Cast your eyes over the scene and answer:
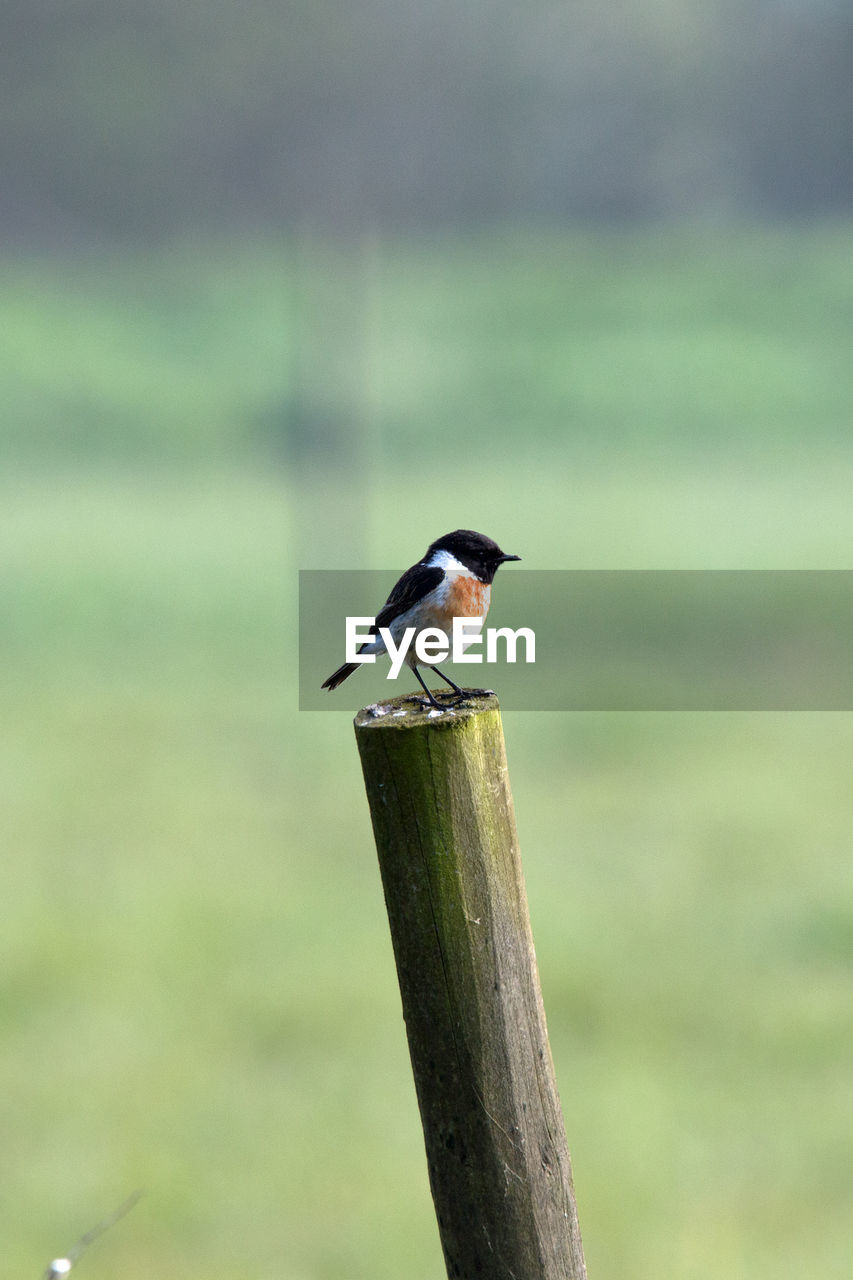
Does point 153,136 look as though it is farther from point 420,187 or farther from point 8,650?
point 8,650

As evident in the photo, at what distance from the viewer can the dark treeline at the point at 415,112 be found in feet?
39.9

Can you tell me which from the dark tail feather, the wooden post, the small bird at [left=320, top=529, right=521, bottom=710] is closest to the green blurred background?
the dark tail feather

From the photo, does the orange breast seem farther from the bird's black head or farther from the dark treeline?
the dark treeline

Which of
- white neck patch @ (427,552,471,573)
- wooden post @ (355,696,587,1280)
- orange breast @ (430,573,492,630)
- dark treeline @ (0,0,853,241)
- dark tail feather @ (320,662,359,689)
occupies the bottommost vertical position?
wooden post @ (355,696,587,1280)

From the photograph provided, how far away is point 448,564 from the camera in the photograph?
2.34 metres

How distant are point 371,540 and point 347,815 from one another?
5.62 meters

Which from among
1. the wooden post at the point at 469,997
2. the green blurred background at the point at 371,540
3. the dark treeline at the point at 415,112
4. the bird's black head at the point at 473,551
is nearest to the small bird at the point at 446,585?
the bird's black head at the point at 473,551

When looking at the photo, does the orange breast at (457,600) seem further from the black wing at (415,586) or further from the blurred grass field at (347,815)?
the blurred grass field at (347,815)

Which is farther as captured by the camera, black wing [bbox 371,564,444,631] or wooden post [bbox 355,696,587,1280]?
black wing [bbox 371,564,444,631]

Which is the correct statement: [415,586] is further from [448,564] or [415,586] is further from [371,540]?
[371,540]

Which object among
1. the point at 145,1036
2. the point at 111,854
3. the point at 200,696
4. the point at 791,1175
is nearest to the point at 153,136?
the point at 200,696

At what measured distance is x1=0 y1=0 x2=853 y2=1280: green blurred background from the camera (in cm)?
452

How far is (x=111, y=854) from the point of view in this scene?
7.27m

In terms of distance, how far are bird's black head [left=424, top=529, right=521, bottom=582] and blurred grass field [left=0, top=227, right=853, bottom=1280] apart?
7.82ft
